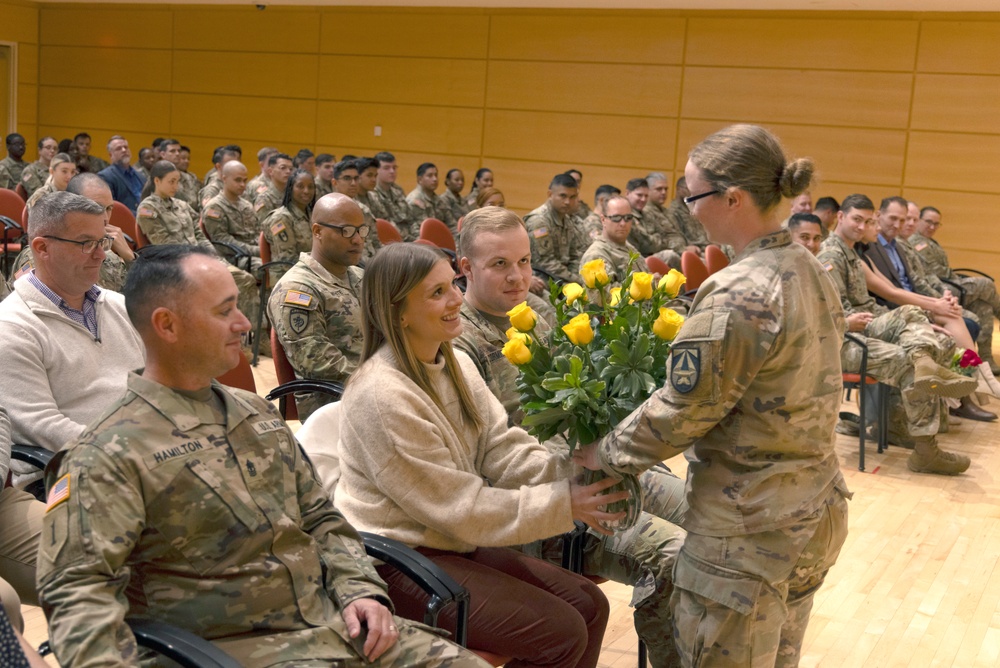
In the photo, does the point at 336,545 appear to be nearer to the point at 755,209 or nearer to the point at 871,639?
the point at 755,209

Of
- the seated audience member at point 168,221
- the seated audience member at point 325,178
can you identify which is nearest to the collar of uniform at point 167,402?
the seated audience member at point 168,221

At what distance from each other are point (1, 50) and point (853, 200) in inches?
544

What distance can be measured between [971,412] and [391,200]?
228 inches

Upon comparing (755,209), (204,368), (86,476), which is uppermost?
(755,209)

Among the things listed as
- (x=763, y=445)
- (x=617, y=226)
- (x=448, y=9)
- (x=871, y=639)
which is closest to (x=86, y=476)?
(x=763, y=445)

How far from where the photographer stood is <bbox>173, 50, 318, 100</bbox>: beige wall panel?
44.4ft

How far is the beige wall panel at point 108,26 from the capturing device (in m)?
14.5

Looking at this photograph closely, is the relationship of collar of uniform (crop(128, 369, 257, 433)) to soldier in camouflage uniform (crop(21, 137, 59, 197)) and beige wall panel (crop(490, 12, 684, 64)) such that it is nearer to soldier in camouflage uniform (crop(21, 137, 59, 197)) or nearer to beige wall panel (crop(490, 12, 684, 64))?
soldier in camouflage uniform (crop(21, 137, 59, 197))

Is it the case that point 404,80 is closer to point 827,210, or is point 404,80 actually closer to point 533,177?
point 533,177

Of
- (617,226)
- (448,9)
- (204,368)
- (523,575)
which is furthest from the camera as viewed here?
(448,9)

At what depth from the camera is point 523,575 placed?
88.8 inches

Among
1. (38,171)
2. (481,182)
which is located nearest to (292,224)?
(481,182)

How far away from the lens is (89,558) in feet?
4.92

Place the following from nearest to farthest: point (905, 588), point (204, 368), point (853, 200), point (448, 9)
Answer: point (204, 368) → point (905, 588) → point (853, 200) → point (448, 9)
